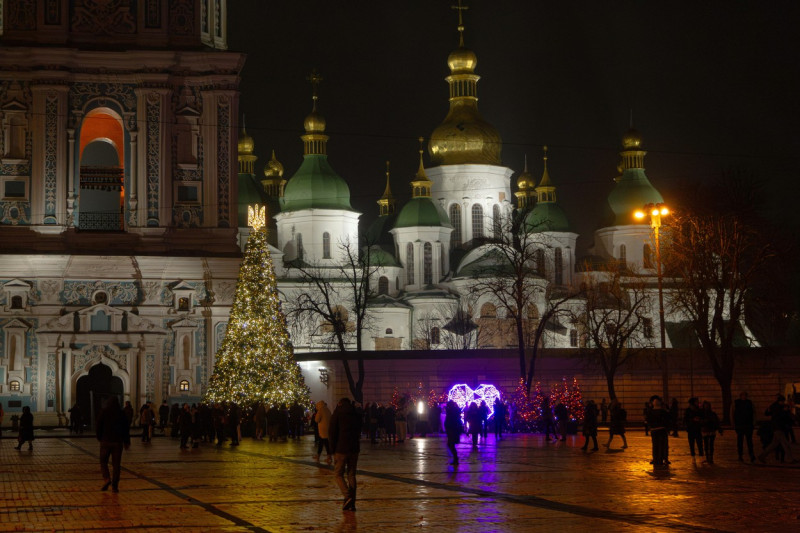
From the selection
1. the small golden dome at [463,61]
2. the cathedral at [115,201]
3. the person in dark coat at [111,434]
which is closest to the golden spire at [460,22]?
the small golden dome at [463,61]

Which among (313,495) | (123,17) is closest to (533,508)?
(313,495)

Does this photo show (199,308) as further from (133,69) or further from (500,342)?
(500,342)

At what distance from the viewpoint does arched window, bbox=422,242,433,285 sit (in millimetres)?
92875

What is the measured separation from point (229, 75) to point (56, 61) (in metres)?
6.31

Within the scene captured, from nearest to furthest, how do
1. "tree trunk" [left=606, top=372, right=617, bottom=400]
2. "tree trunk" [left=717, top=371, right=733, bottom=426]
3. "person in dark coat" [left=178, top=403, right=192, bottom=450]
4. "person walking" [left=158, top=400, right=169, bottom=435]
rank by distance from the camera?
"person in dark coat" [left=178, top=403, right=192, bottom=450], "person walking" [left=158, top=400, right=169, bottom=435], "tree trunk" [left=717, top=371, right=733, bottom=426], "tree trunk" [left=606, top=372, right=617, bottom=400]

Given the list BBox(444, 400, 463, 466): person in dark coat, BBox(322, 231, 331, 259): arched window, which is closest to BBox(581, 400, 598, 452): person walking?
BBox(444, 400, 463, 466): person in dark coat

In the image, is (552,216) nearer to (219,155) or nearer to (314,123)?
(314,123)

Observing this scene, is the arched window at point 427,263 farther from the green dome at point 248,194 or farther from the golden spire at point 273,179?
the golden spire at point 273,179

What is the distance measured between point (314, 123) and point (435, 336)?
1628cm

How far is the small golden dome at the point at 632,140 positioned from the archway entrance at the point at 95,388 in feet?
190

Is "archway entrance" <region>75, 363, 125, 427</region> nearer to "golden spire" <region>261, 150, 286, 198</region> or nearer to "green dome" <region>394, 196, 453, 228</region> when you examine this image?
"green dome" <region>394, 196, 453, 228</region>

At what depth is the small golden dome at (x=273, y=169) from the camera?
345ft

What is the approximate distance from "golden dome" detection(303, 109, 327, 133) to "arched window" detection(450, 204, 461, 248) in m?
11.6

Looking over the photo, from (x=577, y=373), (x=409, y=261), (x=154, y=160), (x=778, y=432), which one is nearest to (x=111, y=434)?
(x=778, y=432)
